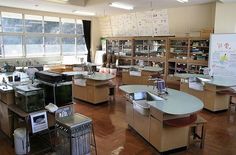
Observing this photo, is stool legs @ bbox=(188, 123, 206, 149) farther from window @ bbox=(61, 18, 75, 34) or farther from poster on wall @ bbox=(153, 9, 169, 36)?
window @ bbox=(61, 18, 75, 34)

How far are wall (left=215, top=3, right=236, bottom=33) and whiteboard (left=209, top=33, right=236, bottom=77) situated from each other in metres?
0.47

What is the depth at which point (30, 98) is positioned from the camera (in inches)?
130

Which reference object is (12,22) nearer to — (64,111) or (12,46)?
(12,46)

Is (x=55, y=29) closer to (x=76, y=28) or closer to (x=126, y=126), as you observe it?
(x=76, y=28)

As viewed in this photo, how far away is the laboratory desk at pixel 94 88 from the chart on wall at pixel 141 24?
4.43 meters

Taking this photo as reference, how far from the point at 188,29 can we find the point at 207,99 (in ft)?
12.7

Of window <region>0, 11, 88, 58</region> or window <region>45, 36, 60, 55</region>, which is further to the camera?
window <region>45, 36, 60, 55</region>

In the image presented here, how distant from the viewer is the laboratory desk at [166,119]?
313 cm

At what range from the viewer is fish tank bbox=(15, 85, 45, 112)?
10.7 ft

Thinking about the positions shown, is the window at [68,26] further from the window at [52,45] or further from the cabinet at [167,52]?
the cabinet at [167,52]

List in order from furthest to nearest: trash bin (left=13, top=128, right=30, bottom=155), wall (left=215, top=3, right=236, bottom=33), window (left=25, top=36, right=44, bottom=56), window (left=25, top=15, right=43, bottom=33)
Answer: window (left=25, top=36, right=44, bottom=56), window (left=25, top=15, right=43, bottom=33), wall (left=215, top=3, right=236, bottom=33), trash bin (left=13, top=128, right=30, bottom=155)

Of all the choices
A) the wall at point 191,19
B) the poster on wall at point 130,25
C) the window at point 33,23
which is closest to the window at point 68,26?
the window at point 33,23

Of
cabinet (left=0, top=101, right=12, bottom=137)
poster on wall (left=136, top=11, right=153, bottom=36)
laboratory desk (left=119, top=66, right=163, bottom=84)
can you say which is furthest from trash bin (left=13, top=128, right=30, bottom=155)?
poster on wall (left=136, top=11, right=153, bottom=36)

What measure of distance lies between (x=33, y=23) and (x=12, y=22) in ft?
2.95
